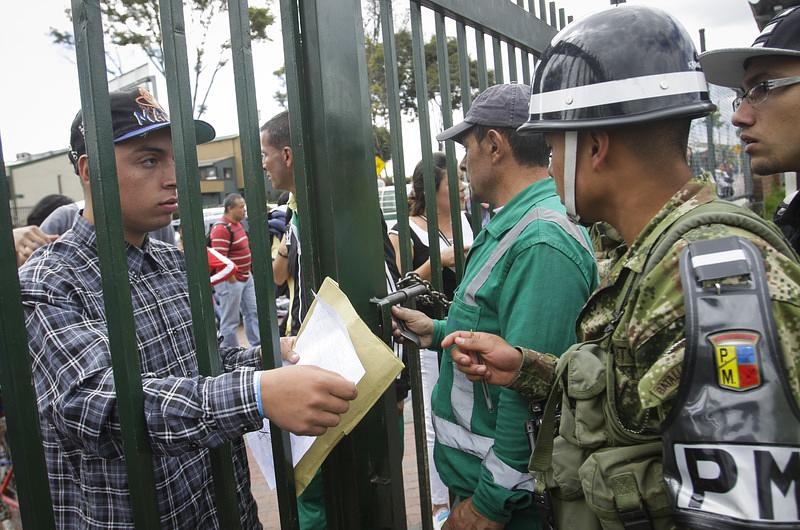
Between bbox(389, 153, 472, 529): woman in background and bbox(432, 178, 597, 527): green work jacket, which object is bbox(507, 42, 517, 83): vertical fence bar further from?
bbox(432, 178, 597, 527): green work jacket

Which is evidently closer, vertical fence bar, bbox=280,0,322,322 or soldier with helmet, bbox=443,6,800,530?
soldier with helmet, bbox=443,6,800,530

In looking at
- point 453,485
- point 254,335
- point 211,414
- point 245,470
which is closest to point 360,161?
point 211,414

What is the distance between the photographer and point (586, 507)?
1.57 m

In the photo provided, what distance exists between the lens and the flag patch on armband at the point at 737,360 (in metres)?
1.08

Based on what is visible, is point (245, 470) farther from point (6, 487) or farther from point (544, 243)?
point (6, 487)

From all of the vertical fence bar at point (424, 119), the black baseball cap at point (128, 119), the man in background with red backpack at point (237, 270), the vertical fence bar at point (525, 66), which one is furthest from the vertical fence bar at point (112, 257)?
the man in background with red backpack at point (237, 270)

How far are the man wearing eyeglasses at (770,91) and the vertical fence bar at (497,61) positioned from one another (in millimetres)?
904

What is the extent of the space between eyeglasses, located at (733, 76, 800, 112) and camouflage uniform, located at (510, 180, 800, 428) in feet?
3.40

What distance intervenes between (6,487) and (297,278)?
8.42 feet

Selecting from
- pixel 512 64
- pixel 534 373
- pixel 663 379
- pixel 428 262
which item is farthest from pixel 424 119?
pixel 428 262

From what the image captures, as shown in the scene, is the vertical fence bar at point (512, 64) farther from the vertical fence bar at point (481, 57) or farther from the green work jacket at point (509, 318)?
the green work jacket at point (509, 318)

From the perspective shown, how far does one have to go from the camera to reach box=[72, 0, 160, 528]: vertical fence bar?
1329mm

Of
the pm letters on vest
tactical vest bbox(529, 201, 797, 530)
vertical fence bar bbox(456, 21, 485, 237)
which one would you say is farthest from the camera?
vertical fence bar bbox(456, 21, 485, 237)

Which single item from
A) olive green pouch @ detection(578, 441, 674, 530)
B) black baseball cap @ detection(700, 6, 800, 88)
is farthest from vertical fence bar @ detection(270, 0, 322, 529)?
black baseball cap @ detection(700, 6, 800, 88)
